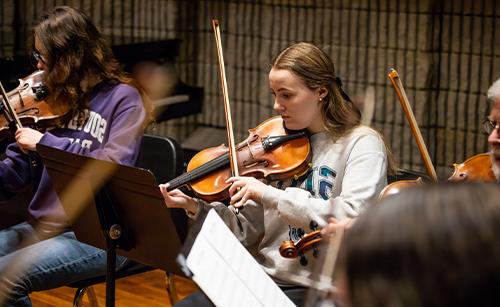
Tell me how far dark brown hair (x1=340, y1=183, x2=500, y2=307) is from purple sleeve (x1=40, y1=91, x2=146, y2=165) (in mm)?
1755

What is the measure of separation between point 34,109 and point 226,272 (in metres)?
1.27

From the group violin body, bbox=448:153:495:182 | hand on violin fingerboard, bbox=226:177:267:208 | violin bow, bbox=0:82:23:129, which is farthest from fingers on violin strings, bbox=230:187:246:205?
violin bow, bbox=0:82:23:129

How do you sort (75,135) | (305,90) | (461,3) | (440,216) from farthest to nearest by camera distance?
(461,3)
(75,135)
(305,90)
(440,216)

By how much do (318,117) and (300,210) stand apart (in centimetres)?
30

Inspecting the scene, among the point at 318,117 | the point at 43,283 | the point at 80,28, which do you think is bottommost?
the point at 43,283

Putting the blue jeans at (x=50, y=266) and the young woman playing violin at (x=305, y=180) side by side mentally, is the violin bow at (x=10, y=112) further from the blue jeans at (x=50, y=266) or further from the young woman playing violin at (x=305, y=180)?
the young woman playing violin at (x=305, y=180)

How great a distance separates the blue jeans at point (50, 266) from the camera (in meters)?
2.41

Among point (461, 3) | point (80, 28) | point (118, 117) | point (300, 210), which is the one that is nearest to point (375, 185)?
point (300, 210)

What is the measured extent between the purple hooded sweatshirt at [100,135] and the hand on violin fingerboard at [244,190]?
550 mm

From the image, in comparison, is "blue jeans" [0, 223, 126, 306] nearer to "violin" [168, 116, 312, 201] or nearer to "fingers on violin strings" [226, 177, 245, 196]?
"violin" [168, 116, 312, 201]

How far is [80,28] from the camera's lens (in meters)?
2.63

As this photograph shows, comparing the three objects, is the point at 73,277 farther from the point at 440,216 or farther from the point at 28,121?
the point at 440,216

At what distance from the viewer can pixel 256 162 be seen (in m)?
2.21

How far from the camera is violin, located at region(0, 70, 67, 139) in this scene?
8.55 feet
